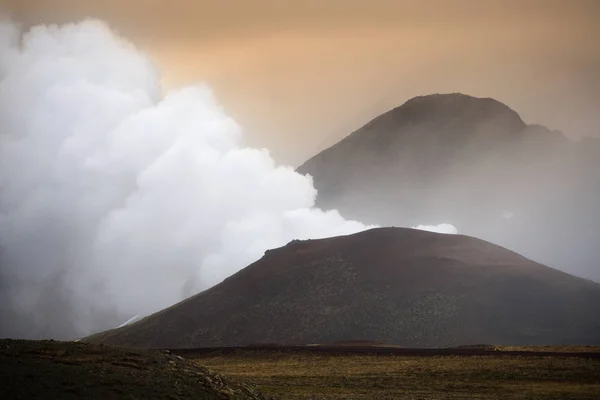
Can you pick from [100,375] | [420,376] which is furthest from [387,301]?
[100,375]

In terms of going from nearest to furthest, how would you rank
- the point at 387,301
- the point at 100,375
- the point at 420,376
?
the point at 100,375, the point at 420,376, the point at 387,301

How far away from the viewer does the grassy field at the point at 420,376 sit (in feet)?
146

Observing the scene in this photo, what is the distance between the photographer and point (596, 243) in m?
188

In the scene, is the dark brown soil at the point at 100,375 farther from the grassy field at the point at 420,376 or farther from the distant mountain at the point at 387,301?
the distant mountain at the point at 387,301

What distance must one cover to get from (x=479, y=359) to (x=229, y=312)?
52899 millimetres

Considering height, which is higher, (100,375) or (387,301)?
(387,301)

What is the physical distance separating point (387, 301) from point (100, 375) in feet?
218

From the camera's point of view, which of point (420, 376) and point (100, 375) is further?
point (420, 376)

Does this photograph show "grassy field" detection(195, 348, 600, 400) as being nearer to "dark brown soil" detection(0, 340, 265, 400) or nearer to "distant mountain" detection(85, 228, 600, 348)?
"dark brown soil" detection(0, 340, 265, 400)

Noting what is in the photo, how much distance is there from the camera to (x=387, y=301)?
320 ft

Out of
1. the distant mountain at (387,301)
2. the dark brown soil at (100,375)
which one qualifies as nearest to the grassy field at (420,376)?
the dark brown soil at (100,375)

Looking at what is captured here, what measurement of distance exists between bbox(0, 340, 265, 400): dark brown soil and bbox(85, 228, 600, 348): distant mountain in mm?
50554

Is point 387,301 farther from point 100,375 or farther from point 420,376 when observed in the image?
point 100,375

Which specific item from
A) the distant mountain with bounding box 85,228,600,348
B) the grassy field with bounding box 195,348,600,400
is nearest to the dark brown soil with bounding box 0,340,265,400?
the grassy field with bounding box 195,348,600,400
